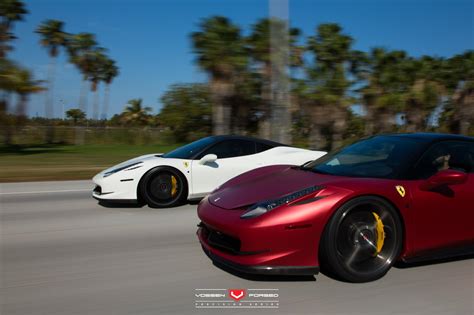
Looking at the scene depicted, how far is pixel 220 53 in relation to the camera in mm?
26938

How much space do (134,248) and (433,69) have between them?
126 feet

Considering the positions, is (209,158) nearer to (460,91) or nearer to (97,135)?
(97,135)

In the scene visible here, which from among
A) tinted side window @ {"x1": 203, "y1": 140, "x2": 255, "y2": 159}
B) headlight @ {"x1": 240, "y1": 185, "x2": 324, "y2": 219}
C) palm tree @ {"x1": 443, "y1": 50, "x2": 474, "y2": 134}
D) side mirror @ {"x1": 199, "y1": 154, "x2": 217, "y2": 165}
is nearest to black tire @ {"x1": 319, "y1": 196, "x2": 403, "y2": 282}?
headlight @ {"x1": 240, "y1": 185, "x2": 324, "y2": 219}

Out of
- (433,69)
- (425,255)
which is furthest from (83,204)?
(433,69)

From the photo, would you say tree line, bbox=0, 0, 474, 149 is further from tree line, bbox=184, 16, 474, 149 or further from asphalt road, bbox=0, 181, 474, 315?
asphalt road, bbox=0, 181, 474, 315

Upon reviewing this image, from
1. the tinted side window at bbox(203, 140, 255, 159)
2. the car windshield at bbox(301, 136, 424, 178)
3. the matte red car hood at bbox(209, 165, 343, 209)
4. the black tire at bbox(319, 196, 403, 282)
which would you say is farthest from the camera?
the tinted side window at bbox(203, 140, 255, 159)

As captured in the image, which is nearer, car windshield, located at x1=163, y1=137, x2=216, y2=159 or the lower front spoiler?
the lower front spoiler

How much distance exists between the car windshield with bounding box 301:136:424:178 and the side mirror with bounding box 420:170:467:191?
9.0 inches

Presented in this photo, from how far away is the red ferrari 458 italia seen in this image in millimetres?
3621

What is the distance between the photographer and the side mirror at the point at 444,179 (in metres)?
3.91

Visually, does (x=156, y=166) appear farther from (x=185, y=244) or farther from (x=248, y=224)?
(x=248, y=224)

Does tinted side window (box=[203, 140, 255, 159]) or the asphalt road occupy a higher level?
tinted side window (box=[203, 140, 255, 159])

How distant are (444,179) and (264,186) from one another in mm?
1511

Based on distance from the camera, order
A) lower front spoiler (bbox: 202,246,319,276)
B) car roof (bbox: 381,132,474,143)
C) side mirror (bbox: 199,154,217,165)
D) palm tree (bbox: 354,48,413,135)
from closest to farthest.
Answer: lower front spoiler (bbox: 202,246,319,276) < car roof (bbox: 381,132,474,143) < side mirror (bbox: 199,154,217,165) < palm tree (bbox: 354,48,413,135)
